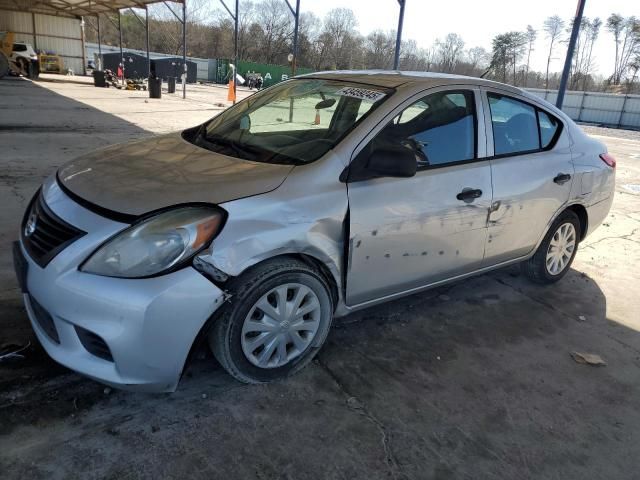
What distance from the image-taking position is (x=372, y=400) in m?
2.61

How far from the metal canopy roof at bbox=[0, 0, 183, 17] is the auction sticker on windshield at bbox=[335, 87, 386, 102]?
92.7 ft

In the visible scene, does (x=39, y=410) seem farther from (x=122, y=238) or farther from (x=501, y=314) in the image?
(x=501, y=314)

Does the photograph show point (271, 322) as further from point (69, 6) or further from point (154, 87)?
point (69, 6)

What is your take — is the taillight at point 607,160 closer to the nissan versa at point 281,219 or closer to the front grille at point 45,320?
the nissan versa at point 281,219

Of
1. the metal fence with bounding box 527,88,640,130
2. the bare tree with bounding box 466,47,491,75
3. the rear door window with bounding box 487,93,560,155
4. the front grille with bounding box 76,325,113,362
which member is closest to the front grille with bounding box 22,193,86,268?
the front grille with bounding box 76,325,113,362

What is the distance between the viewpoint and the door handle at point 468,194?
121 inches

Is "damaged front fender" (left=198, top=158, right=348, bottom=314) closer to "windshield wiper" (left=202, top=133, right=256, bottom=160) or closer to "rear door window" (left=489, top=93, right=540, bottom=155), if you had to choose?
"windshield wiper" (left=202, top=133, right=256, bottom=160)

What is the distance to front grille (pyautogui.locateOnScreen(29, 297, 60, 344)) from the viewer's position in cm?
224

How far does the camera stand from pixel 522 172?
348 centimetres

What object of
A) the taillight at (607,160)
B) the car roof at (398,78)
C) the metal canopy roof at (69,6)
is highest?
the metal canopy roof at (69,6)

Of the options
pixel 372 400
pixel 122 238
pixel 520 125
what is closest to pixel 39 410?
pixel 122 238

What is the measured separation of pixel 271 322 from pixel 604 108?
117 feet

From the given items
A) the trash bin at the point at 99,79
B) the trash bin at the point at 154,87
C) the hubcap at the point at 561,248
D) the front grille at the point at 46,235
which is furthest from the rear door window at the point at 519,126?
the trash bin at the point at 99,79

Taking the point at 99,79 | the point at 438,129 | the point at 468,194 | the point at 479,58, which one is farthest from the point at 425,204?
the point at 479,58
